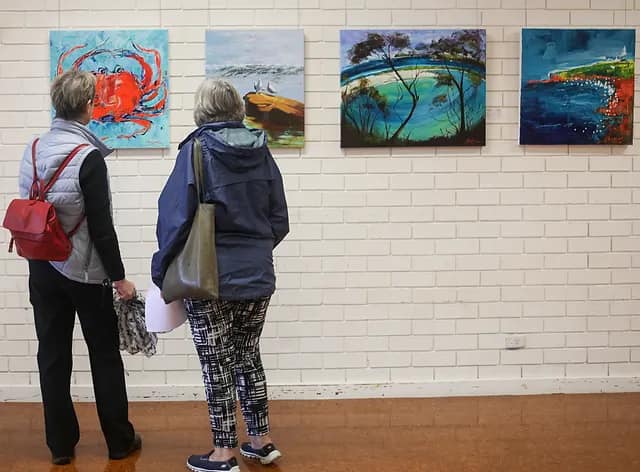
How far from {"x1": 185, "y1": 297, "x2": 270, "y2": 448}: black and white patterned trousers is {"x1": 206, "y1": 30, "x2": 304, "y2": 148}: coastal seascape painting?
4.41 feet

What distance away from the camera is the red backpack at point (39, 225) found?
3.32 metres

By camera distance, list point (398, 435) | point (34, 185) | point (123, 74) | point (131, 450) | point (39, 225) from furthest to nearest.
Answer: point (123, 74) → point (398, 435) → point (131, 450) → point (34, 185) → point (39, 225)

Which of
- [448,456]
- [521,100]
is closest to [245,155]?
[448,456]

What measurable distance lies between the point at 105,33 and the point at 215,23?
0.59m

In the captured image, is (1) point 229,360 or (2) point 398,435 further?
(2) point 398,435

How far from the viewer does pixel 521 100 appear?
179 inches

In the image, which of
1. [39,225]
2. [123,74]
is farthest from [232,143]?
[123,74]

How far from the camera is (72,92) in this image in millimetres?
3441

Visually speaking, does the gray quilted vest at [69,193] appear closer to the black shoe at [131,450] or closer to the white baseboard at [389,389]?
the black shoe at [131,450]

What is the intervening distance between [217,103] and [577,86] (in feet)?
7.33

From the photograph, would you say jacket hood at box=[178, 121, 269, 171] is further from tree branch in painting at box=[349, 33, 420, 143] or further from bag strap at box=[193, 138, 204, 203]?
tree branch in painting at box=[349, 33, 420, 143]

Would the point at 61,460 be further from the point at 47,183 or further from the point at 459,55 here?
the point at 459,55

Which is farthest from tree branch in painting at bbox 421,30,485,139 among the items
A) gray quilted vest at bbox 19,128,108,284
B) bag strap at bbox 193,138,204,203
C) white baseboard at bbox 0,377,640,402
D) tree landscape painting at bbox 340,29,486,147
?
gray quilted vest at bbox 19,128,108,284

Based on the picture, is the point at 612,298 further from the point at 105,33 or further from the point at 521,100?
the point at 105,33
